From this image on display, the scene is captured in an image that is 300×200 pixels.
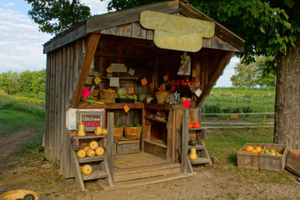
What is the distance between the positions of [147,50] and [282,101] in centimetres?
372

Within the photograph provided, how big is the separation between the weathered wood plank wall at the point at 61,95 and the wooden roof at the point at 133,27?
23cm

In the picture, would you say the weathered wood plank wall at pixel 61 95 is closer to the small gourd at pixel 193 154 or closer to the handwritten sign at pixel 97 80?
the handwritten sign at pixel 97 80

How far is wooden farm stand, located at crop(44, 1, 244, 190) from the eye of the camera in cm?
454

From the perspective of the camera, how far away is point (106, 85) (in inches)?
266

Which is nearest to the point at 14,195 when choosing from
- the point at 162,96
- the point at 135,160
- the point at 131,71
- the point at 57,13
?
the point at 135,160

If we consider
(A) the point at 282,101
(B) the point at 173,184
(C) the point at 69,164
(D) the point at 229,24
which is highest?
(D) the point at 229,24

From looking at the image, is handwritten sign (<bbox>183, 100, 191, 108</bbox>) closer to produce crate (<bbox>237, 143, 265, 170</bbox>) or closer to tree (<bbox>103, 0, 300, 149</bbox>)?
produce crate (<bbox>237, 143, 265, 170</bbox>)

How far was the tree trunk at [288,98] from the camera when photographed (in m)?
6.42

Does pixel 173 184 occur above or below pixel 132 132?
below

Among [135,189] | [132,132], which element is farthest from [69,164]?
[132,132]

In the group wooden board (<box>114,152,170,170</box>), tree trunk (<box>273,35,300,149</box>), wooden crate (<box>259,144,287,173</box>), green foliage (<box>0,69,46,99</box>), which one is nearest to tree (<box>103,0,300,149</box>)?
tree trunk (<box>273,35,300,149</box>)

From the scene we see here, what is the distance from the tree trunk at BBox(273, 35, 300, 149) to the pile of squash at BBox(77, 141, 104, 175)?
4.54 meters

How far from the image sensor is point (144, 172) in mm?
5281

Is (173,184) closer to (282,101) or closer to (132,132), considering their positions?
(132,132)
